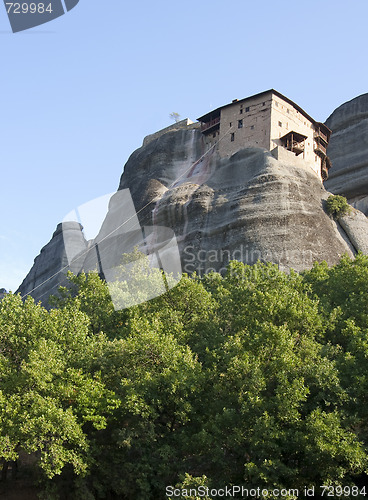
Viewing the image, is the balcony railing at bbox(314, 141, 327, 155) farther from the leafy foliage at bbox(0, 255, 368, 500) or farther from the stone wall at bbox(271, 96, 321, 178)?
the leafy foliage at bbox(0, 255, 368, 500)

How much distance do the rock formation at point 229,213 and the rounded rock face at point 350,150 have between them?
79.2ft

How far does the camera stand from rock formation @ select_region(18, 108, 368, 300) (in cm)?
4909

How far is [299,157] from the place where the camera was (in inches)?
2386

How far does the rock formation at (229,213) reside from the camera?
1933 inches

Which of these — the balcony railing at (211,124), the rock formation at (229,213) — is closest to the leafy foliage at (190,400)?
the rock formation at (229,213)

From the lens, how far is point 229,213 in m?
53.0

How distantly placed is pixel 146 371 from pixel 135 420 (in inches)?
87.1

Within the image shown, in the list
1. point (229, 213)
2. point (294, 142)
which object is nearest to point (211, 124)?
point (294, 142)

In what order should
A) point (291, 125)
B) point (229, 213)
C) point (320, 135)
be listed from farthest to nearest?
point (320, 135) < point (291, 125) < point (229, 213)

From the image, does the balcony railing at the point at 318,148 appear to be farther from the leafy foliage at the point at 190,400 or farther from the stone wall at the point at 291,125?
the leafy foliage at the point at 190,400

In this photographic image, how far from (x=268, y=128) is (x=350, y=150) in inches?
1176


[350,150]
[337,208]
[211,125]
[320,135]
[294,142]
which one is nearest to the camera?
[337,208]

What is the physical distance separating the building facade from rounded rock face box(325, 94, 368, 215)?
604 inches

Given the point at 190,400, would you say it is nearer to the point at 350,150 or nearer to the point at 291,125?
the point at 291,125
